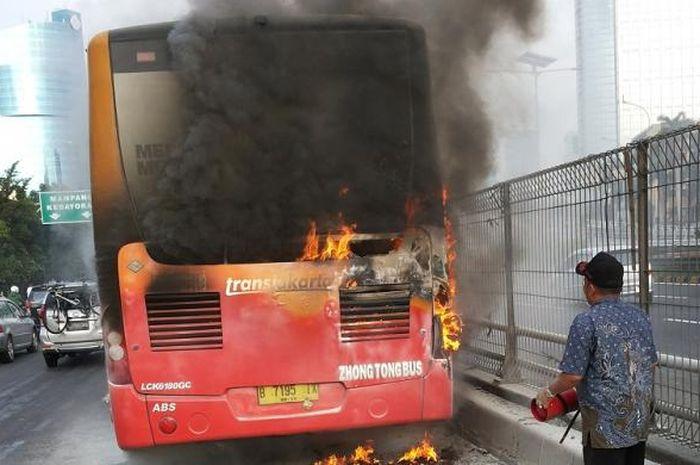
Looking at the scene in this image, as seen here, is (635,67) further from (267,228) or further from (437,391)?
(267,228)

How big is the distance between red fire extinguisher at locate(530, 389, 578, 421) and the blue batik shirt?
15 cm

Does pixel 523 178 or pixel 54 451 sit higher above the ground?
pixel 523 178

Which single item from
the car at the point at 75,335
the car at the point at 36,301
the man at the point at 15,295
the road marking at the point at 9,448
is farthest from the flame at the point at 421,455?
the man at the point at 15,295

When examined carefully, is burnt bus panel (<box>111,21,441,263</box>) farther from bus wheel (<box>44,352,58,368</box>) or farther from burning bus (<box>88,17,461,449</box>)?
bus wheel (<box>44,352,58,368</box>)

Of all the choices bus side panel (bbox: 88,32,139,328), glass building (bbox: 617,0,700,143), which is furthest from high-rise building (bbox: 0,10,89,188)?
glass building (bbox: 617,0,700,143)

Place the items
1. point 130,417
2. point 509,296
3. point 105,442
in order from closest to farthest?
point 130,417 → point 509,296 → point 105,442

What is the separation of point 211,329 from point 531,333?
2.87 m

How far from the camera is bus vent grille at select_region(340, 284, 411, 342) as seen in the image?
480 centimetres

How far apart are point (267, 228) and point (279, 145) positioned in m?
0.61

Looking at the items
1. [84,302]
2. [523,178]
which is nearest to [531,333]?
[523,178]

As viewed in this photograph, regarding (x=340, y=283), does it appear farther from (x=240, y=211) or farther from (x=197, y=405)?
(x=197, y=405)

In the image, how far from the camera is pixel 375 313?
484 cm

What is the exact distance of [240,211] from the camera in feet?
15.4

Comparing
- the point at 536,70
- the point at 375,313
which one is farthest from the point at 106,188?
the point at 536,70
